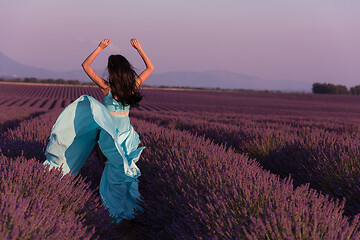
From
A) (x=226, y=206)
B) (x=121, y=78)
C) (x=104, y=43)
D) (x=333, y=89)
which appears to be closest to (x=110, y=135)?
(x=121, y=78)

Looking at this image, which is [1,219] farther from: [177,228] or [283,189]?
[283,189]

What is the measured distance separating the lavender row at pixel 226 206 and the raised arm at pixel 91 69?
3.34ft

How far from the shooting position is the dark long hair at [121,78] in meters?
3.20

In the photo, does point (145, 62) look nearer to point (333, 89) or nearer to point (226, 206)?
point (226, 206)

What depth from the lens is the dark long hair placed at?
3.20 metres

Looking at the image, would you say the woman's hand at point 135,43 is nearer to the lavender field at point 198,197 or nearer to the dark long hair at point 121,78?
the dark long hair at point 121,78

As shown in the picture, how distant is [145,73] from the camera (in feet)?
11.4

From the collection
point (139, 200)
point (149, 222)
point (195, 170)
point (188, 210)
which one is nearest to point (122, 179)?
point (139, 200)

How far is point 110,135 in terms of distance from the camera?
2877 millimetres

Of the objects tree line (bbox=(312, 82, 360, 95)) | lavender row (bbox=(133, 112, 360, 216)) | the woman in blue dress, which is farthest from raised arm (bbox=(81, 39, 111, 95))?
tree line (bbox=(312, 82, 360, 95))

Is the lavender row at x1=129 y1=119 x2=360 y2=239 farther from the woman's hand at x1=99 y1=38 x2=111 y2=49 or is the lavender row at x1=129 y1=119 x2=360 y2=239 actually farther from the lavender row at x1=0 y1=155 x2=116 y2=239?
the woman's hand at x1=99 y1=38 x2=111 y2=49

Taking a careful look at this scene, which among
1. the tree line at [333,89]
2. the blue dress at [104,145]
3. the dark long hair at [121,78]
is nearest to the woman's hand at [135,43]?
the dark long hair at [121,78]

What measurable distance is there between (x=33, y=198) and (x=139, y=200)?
1.20m

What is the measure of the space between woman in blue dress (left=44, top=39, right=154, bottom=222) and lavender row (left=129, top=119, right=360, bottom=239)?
0.28 meters
